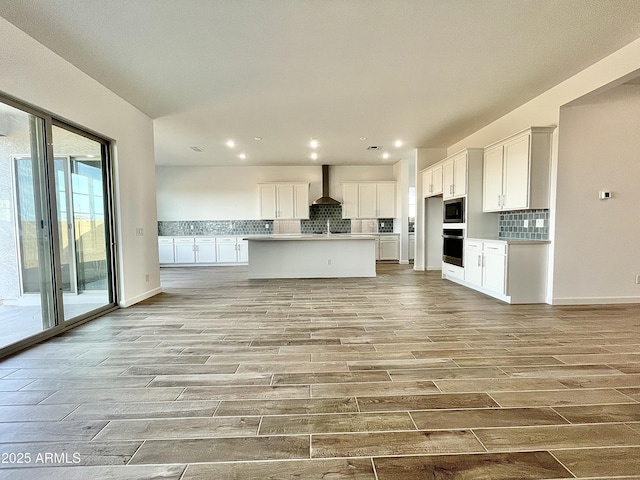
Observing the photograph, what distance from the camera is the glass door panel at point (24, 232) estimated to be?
2686mm

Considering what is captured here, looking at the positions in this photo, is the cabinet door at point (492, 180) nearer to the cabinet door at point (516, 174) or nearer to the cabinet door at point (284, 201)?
the cabinet door at point (516, 174)

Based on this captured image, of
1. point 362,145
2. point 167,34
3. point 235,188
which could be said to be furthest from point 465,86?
point 235,188

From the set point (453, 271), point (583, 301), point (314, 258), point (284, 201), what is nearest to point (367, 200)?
point (284, 201)

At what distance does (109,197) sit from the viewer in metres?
3.96

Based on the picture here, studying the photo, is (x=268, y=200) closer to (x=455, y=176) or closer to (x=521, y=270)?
(x=455, y=176)

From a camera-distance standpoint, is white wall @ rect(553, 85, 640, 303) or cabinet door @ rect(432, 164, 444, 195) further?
cabinet door @ rect(432, 164, 444, 195)

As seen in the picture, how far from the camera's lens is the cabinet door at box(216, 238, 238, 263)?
8.19 m

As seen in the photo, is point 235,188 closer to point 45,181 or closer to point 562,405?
point 45,181

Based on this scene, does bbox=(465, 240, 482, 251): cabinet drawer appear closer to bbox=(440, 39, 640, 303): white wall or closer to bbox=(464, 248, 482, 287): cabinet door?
bbox=(464, 248, 482, 287): cabinet door

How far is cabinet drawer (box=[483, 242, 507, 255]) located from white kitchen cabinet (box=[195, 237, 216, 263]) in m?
6.61

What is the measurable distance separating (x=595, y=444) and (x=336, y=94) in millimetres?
3956

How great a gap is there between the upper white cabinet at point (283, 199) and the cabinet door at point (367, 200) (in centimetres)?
155

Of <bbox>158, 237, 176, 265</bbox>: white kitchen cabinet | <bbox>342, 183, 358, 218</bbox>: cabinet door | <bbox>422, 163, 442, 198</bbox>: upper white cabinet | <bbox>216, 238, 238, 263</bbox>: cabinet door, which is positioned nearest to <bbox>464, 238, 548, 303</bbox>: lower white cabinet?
<bbox>422, 163, 442, 198</bbox>: upper white cabinet

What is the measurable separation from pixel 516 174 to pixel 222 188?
7.21 m
